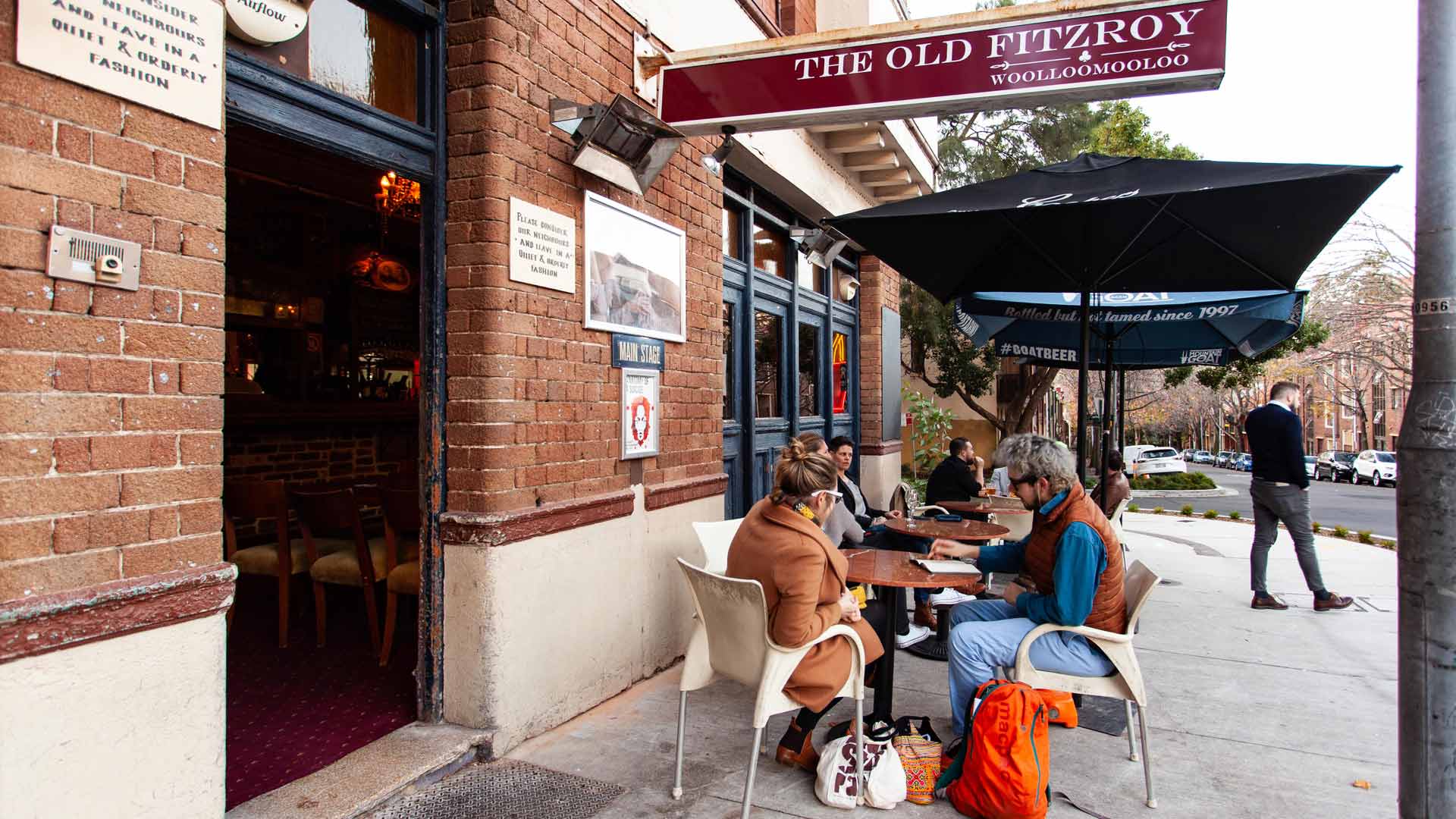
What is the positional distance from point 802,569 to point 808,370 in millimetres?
5719

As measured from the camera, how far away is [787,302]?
7.96 m

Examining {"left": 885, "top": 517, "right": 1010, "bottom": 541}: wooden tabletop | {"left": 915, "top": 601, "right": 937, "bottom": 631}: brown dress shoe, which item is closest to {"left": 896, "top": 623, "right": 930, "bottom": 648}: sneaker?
{"left": 915, "top": 601, "right": 937, "bottom": 631}: brown dress shoe

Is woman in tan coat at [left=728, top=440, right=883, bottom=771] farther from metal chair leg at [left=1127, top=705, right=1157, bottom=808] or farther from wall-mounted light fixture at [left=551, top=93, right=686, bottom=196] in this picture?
wall-mounted light fixture at [left=551, top=93, right=686, bottom=196]

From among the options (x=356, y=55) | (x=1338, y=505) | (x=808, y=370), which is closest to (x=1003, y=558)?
(x=356, y=55)

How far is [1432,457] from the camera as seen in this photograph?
2334mm

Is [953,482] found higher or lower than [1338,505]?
higher

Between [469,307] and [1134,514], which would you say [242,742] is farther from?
[1134,514]

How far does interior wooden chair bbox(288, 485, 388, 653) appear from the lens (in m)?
4.71

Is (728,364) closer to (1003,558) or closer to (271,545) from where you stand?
(1003,558)

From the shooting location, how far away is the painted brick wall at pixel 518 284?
3.58 meters

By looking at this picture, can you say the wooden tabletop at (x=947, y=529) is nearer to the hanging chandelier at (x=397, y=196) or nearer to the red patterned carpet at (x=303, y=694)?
the red patterned carpet at (x=303, y=694)

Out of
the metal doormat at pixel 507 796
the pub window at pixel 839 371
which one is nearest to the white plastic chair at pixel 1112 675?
the metal doormat at pixel 507 796

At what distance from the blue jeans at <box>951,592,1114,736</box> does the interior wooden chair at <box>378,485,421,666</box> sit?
9.15ft

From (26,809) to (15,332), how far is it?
114cm
